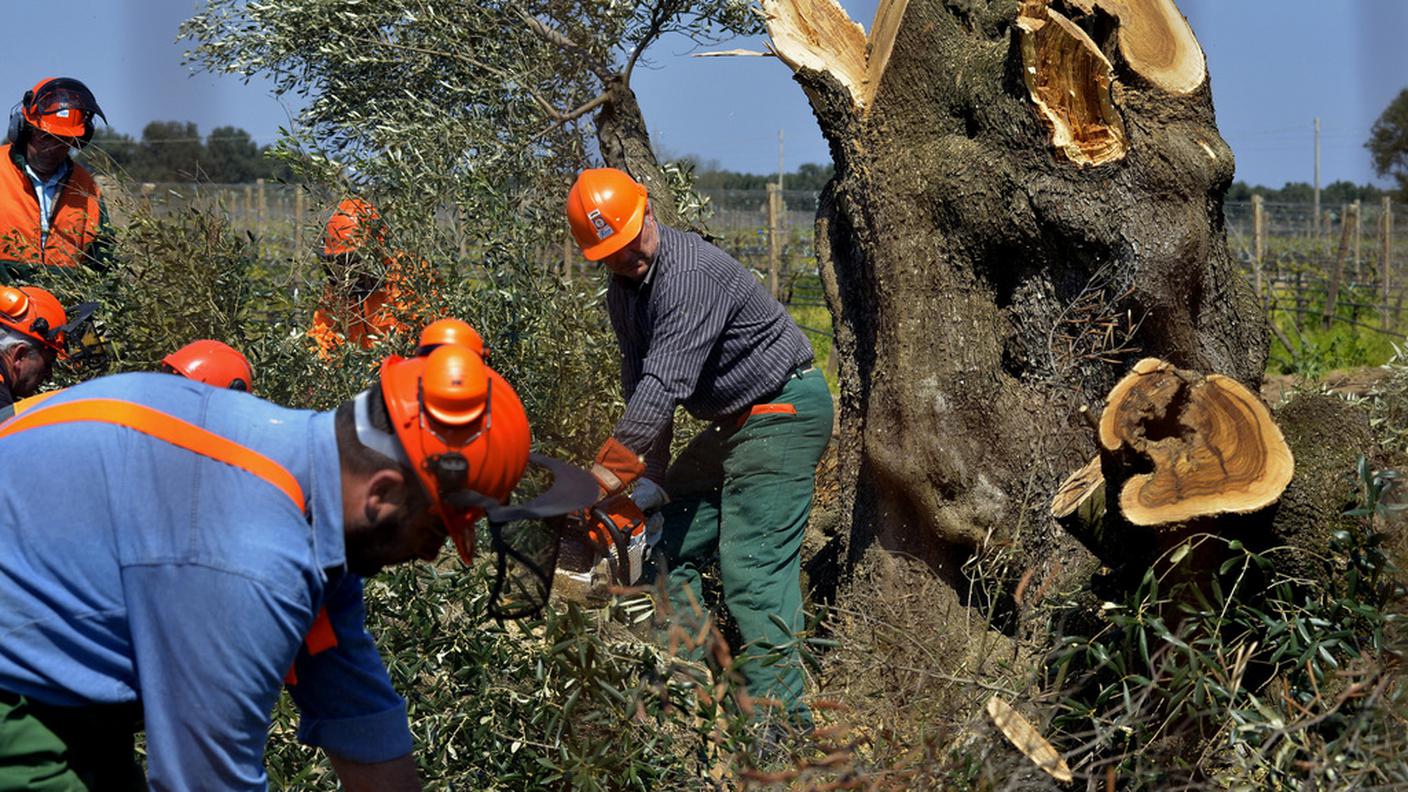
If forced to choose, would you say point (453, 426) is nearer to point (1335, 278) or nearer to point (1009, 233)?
point (1009, 233)

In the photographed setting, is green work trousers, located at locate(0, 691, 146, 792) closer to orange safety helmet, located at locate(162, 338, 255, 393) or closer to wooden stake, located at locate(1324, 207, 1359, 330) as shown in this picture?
orange safety helmet, located at locate(162, 338, 255, 393)

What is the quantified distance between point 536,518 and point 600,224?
2.55m

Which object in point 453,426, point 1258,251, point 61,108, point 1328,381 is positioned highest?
point 61,108

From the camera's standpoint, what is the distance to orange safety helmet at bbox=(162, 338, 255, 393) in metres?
4.28

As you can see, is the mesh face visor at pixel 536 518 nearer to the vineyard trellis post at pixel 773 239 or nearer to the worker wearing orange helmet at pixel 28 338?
the worker wearing orange helmet at pixel 28 338

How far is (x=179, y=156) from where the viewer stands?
15.0 m

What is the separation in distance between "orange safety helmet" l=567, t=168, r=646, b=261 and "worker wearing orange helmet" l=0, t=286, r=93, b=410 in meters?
1.93

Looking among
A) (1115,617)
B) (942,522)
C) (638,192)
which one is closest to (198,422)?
(1115,617)

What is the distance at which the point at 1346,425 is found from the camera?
3.79 metres

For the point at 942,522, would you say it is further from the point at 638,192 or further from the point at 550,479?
the point at 550,479

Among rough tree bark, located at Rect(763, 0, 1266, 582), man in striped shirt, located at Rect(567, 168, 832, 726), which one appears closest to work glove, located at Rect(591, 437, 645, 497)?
man in striped shirt, located at Rect(567, 168, 832, 726)

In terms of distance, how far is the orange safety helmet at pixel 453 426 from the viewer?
1908 mm

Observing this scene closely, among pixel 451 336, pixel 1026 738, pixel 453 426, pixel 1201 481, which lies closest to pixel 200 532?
pixel 453 426

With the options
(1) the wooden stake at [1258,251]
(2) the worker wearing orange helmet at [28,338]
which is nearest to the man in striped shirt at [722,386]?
(2) the worker wearing orange helmet at [28,338]
